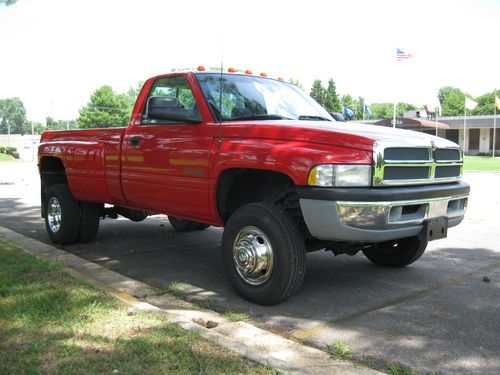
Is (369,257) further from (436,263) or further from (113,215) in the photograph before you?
(113,215)

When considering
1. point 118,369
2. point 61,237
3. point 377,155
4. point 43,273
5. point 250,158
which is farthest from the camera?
point 61,237

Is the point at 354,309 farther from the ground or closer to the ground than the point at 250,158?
closer to the ground

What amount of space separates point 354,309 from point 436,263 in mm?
2008

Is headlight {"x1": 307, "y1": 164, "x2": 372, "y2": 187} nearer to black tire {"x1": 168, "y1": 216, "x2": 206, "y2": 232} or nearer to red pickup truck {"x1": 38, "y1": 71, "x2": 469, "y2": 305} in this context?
red pickup truck {"x1": 38, "y1": 71, "x2": 469, "y2": 305}

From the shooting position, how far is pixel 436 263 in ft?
19.3

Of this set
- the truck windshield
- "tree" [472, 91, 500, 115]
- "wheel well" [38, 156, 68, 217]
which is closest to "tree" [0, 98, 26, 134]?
"tree" [472, 91, 500, 115]

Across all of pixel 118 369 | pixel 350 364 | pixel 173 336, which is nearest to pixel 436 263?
pixel 350 364

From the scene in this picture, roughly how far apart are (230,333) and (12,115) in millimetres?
177821

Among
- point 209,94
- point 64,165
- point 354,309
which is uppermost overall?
point 209,94

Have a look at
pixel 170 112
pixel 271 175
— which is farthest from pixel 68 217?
pixel 271 175

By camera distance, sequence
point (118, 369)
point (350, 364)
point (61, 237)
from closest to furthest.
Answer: point (118, 369) < point (350, 364) < point (61, 237)

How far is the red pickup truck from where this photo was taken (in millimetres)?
3869

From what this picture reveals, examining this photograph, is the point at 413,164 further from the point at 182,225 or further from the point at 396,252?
the point at 182,225

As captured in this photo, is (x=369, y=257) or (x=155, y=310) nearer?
(x=155, y=310)
